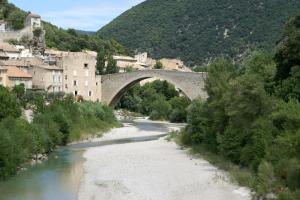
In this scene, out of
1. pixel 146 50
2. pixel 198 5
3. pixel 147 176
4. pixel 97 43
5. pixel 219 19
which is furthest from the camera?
pixel 146 50

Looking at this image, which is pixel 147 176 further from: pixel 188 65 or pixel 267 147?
pixel 188 65

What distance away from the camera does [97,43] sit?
11244 centimetres

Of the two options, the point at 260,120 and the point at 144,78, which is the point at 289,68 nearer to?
the point at 260,120

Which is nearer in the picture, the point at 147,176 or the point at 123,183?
the point at 123,183

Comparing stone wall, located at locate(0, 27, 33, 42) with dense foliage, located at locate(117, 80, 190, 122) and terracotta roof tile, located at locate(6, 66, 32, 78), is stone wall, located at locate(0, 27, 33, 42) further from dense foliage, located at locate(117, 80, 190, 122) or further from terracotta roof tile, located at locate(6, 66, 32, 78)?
terracotta roof tile, located at locate(6, 66, 32, 78)

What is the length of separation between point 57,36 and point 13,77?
4527cm

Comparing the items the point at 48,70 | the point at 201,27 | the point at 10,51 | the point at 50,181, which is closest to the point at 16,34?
the point at 10,51

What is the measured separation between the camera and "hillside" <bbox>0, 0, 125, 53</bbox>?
94.5 meters

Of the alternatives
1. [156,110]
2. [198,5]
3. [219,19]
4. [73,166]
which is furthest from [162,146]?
[198,5]

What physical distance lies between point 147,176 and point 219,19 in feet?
340

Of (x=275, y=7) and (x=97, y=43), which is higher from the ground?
(x=275, y=7)

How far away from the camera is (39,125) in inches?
1625

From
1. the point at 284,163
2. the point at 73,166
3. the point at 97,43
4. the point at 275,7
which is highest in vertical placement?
the point at 275,7

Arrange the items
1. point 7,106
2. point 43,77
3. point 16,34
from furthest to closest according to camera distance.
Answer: point 16,34
point 43,77
point 7,106
